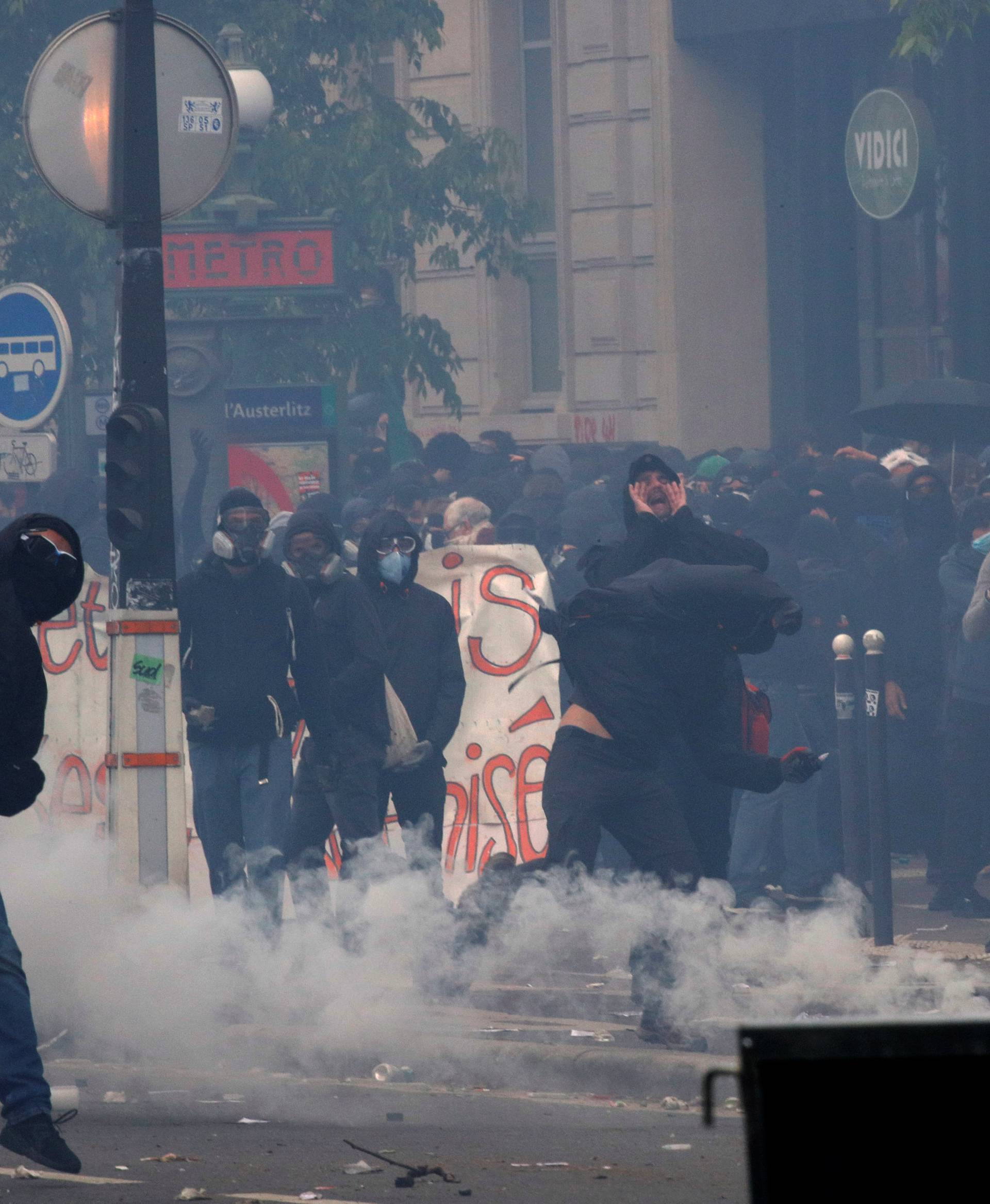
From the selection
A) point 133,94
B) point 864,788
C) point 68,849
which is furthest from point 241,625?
point 864,788

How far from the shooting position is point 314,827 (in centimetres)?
947

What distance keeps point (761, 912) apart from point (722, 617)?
116cm

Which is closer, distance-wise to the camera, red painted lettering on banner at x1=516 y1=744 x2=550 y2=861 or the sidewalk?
the sidewalk

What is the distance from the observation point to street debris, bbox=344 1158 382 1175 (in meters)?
6.00

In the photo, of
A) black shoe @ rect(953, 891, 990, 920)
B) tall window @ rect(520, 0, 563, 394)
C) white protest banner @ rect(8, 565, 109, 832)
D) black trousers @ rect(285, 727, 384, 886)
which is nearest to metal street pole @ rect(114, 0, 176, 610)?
black trousers @ rect(285, 727, 384, 886)

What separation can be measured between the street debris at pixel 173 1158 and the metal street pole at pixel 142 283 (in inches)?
107

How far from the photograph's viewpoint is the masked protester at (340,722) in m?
9.31

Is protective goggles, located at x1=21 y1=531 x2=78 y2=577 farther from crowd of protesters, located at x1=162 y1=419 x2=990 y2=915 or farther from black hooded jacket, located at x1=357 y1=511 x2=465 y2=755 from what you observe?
black hooded jacket, located at x1=357 y1=511 x2=465 y2=755

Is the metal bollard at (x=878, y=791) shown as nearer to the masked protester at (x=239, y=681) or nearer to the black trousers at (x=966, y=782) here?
the black trousers at (x=966, y=782)

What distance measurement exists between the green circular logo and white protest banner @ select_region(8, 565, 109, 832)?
418 inches

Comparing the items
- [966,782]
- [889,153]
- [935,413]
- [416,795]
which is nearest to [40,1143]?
[416,795]

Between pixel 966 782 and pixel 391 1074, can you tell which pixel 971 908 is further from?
pixel 391 1074

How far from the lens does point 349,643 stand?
377 inches

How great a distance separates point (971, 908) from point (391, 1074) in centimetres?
358
